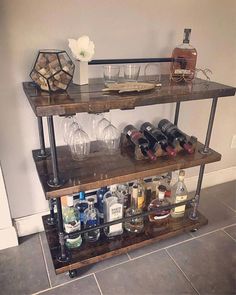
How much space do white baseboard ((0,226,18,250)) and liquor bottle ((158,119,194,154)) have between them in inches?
37.0

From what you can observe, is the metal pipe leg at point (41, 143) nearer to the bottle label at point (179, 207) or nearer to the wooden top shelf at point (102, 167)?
the wooden top shelf at point (102, 167)

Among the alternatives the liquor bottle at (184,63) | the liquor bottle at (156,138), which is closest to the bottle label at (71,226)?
the liquor bottle at (156,138)

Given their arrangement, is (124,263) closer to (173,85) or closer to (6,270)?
(6,270)

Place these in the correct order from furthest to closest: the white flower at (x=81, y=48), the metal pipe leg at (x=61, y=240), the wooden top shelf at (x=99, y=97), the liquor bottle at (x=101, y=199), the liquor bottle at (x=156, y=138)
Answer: the liquor bottle at (x=101, y=199) < the liquor bottle at (x=156, y=138) < the metal pipe leg at (x=61, y=240) < the white flower at (x=81, y=48) < the wooden top shelf at (x=99, y=97)

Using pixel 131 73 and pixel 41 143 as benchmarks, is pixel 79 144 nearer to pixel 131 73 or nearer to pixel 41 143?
pixel 41 143

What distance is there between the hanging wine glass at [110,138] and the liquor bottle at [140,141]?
0.24 ft

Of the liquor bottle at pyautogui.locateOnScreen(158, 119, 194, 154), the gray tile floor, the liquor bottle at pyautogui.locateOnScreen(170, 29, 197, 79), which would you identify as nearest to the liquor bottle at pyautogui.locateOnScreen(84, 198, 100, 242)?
the gray tile floor

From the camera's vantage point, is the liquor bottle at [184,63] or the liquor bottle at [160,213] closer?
the liquor bottle at [184,63]

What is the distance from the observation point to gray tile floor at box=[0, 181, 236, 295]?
1169 millimetres

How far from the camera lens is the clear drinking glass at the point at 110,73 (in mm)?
1103

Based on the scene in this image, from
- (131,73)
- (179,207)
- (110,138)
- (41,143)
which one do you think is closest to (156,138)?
(110,138)

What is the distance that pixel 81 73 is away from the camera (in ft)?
3.49

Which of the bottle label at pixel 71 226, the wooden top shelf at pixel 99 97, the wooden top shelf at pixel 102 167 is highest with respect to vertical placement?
the wooden top shelf at pixel 99 97

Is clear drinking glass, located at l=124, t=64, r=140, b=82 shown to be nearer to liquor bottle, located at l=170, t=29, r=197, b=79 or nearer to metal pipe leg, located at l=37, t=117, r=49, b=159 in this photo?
liquor bottle, located at l=170, t=29, r=197, b=79
